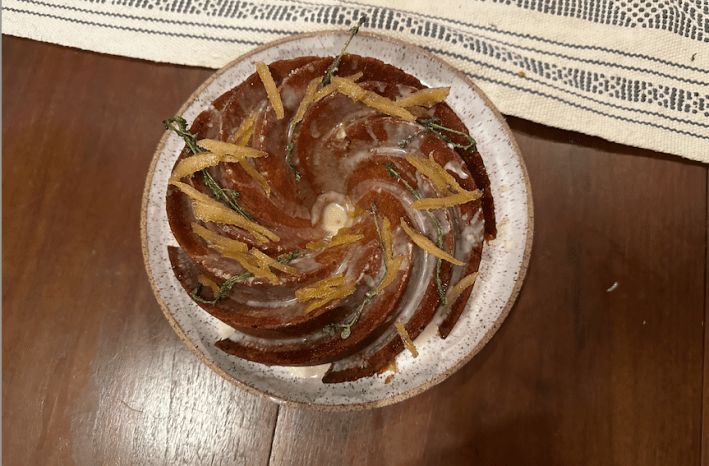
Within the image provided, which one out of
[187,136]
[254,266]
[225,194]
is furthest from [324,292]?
[187,136]

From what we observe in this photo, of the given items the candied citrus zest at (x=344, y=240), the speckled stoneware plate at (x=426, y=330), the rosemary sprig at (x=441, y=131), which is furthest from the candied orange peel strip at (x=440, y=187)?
the speckled stoneware plate at (x=426, y=330)

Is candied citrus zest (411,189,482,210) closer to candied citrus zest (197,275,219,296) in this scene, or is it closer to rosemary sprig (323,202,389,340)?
rosemary sprig (323,202,389,340)

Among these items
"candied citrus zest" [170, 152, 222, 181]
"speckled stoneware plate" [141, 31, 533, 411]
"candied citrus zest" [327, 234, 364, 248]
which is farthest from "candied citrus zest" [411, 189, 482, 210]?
"candied citrus zest" [170, 152, 222, 181]

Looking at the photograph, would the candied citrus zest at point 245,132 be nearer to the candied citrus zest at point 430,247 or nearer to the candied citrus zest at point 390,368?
the candied citrus zest at point 430,247

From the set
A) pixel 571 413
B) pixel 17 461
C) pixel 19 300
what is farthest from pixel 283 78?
pixel 17 461

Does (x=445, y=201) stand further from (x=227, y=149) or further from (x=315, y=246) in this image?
(x=227, y=149)

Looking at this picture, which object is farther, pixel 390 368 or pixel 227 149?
pixel 390 368
